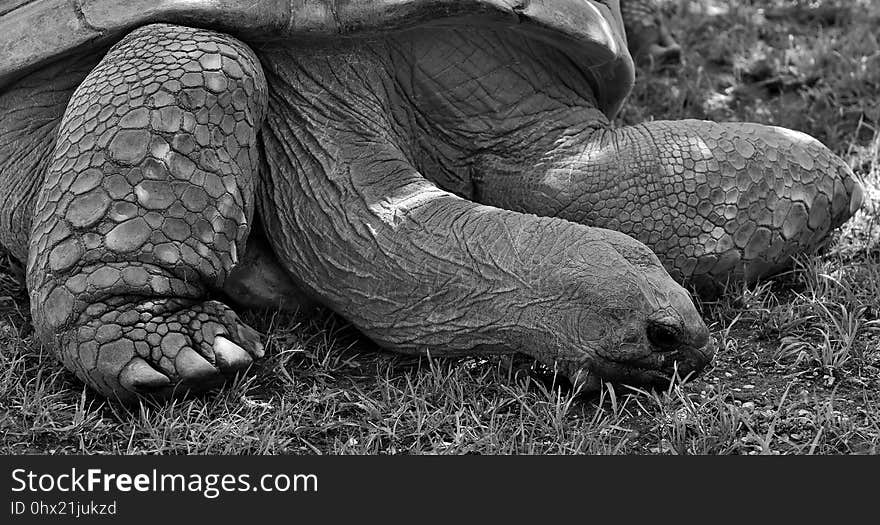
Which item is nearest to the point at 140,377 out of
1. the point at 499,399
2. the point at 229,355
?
the point at 229,355

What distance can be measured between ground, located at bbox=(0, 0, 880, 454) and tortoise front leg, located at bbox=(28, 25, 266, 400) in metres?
0.15

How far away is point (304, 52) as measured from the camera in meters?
3.81

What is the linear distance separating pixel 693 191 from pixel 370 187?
3.60 feet

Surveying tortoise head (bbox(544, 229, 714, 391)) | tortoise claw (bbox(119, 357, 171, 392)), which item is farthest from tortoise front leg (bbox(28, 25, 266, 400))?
tortoise head (bbox(544, 229, 714, 391))

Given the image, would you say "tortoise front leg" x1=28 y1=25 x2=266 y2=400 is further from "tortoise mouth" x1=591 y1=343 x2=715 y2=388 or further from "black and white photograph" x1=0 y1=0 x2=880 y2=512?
"tortoise mouth" x1=591 y1=343 x2=715 y2=388

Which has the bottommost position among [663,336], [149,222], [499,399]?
[499,399]

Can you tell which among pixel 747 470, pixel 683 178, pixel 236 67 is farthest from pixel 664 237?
pixel 236 67

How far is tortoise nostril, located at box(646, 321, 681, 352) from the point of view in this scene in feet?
10.7

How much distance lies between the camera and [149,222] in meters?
3.34

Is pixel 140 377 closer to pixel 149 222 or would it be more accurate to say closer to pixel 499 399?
pixel 149 222

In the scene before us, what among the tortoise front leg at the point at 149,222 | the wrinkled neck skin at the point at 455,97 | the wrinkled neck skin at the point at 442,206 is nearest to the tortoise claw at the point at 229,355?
the tortoise front leg at the point at 149,222

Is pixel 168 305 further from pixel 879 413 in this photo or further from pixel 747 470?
pixel 879 413

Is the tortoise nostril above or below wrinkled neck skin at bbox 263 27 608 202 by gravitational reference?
below

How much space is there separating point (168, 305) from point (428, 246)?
0.79 meters
